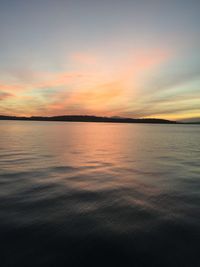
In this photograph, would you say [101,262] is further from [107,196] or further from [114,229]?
[107,196]

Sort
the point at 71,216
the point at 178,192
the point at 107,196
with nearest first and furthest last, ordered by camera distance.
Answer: the point at 71,216
the point at 107,196
the point at 178,192

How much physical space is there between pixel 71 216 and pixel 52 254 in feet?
6.41

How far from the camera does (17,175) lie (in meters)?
12.1

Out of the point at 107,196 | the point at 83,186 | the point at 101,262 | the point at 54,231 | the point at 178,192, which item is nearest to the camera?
the point at 101,262

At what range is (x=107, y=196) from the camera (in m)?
8.87

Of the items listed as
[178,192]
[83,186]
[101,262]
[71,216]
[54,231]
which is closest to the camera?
[101,262]

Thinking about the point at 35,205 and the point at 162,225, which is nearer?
the point at 162,225

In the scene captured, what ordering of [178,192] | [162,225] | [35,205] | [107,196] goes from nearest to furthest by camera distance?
[162,225]
[35,205]
[107,196]
[178,192]

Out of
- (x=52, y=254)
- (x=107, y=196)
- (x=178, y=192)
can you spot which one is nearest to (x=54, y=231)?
(x=52, y=254)

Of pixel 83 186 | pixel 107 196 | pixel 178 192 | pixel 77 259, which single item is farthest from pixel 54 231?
pixel 178 192

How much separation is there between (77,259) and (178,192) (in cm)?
707

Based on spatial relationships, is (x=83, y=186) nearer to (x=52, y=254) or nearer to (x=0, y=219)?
(x=0, y=219)

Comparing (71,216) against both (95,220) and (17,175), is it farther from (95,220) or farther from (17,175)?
(17,175)

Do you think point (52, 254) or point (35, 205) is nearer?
point (52, 254)
